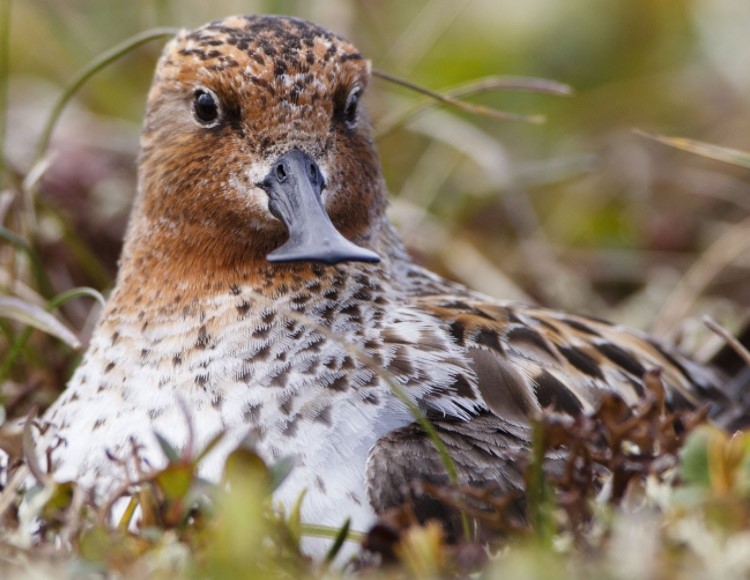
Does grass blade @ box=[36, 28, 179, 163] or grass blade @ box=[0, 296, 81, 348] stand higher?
grass blade @ box=[36, 28, 179, 163]

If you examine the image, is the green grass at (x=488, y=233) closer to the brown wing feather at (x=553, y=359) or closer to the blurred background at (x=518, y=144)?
the blurred background at (x=518, y=144)

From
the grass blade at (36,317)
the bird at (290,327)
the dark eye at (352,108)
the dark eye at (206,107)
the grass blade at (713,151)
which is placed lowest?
the grass blade at (36,317)

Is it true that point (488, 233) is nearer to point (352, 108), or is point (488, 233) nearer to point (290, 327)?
point (352, 108)

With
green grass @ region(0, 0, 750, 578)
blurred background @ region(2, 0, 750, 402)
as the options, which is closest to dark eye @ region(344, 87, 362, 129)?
green grass @ region(0, 0, 750, 578)

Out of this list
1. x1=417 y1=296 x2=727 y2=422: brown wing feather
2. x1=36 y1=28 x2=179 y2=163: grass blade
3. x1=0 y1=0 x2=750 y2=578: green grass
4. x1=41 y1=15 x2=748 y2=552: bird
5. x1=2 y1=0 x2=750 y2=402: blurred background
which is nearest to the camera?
x1=0 y1=0 x2=750 y2=578: green grass

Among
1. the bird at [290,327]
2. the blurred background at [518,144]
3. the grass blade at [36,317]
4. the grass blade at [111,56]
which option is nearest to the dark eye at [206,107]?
the bird at [290,327]

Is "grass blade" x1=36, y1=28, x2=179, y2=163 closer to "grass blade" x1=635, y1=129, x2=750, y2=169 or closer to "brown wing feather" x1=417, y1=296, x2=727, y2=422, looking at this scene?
"brown wing feather" x1=417, y1=296, x2=727, y2=422

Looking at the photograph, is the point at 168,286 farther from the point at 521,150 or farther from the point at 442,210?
the point at 521,150
